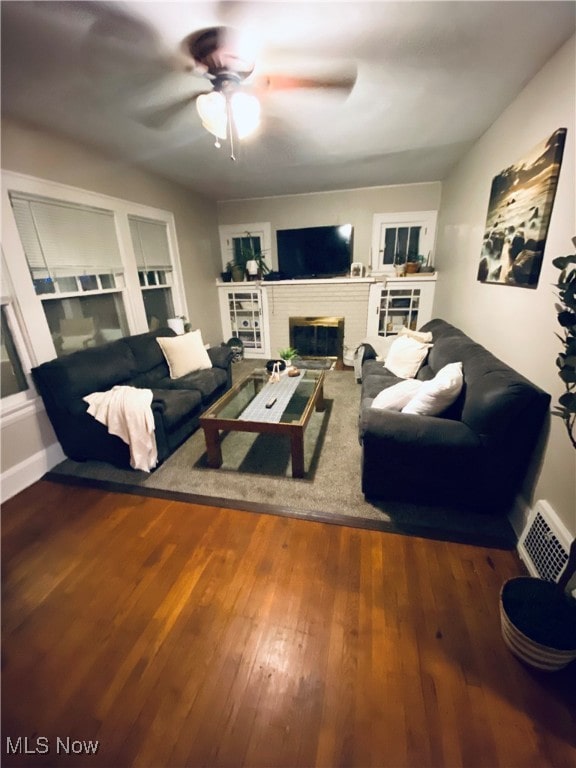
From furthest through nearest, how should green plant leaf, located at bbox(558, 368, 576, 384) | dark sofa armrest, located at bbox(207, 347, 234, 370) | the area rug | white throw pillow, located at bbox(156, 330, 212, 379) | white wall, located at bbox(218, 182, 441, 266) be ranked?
white wall, located at bbox(218, 182, 441, 266)
dark sofa armrest, located at bbox(207, 347, 234, 370)
white throw pillow, located at bbox(156, 330, 212, 379)
the area rug
green plant leaf, located at bbox(558, 368, 576, 384)

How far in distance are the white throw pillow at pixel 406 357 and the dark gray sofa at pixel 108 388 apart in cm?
186

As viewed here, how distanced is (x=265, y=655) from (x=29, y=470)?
219 cm

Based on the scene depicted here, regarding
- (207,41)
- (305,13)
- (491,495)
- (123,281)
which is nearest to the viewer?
(305,13)

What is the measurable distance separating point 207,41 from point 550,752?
3.13 metres

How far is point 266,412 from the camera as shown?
2404mm

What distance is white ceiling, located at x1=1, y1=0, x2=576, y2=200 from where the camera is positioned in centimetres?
131

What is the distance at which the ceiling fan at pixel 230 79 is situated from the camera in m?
1.46

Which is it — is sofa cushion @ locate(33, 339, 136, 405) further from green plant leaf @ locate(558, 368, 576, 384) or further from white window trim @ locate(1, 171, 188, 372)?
green plant leaf @ locate(558, 368, 576, 384)

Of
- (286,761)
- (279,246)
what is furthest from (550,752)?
(279,246)

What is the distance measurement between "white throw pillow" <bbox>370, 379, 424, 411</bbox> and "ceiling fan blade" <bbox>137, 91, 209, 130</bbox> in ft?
7.64

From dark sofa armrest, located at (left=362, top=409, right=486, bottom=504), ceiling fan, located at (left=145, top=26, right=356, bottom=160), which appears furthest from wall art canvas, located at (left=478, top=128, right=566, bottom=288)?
ceiling fan, located at (left=145, top=26, right=356, bottom=160)

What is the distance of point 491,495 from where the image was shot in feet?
5.82

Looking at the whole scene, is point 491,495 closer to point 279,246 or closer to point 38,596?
point 38,596

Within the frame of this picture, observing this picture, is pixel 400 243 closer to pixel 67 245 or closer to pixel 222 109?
pixel 222 109
